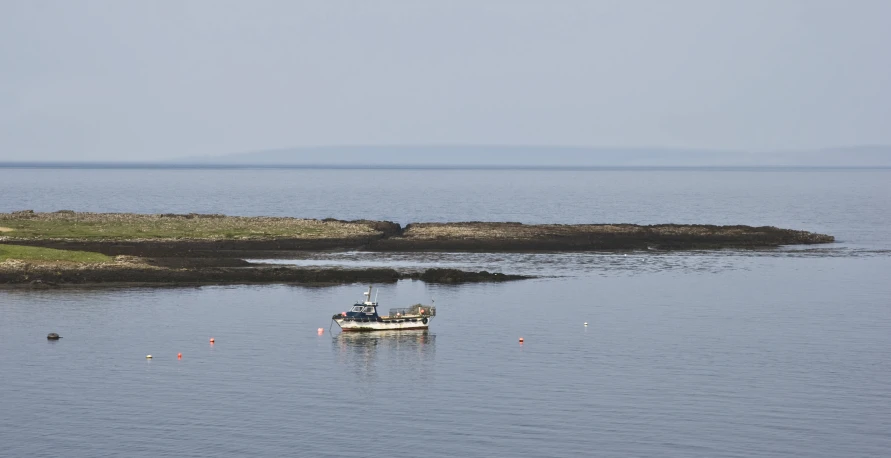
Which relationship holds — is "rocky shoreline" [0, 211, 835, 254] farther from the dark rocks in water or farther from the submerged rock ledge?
the dark rocks in water

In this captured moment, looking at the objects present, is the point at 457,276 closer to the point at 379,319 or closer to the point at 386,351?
the point at 379,319

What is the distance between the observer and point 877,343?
57.2 m

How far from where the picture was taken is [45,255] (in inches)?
3189

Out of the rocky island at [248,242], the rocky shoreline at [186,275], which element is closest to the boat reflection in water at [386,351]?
the rocky shoreline at [186,275]

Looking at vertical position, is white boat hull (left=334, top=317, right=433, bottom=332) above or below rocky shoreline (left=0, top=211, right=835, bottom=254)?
below

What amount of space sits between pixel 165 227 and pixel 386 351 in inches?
2294

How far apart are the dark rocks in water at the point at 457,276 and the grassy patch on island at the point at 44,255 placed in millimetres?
24420

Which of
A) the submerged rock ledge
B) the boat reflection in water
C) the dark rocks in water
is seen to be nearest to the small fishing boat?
the boat reflection in water

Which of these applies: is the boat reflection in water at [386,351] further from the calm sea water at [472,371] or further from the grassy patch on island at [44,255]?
the grassy patch on island at [44,255]

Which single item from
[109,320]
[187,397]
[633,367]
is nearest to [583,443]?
[633,367]

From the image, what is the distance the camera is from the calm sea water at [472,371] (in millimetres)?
39062

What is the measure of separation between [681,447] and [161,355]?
1071 inches

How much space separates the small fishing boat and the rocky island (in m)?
17.3

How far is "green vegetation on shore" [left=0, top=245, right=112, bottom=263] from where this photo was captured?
79.9 metres
